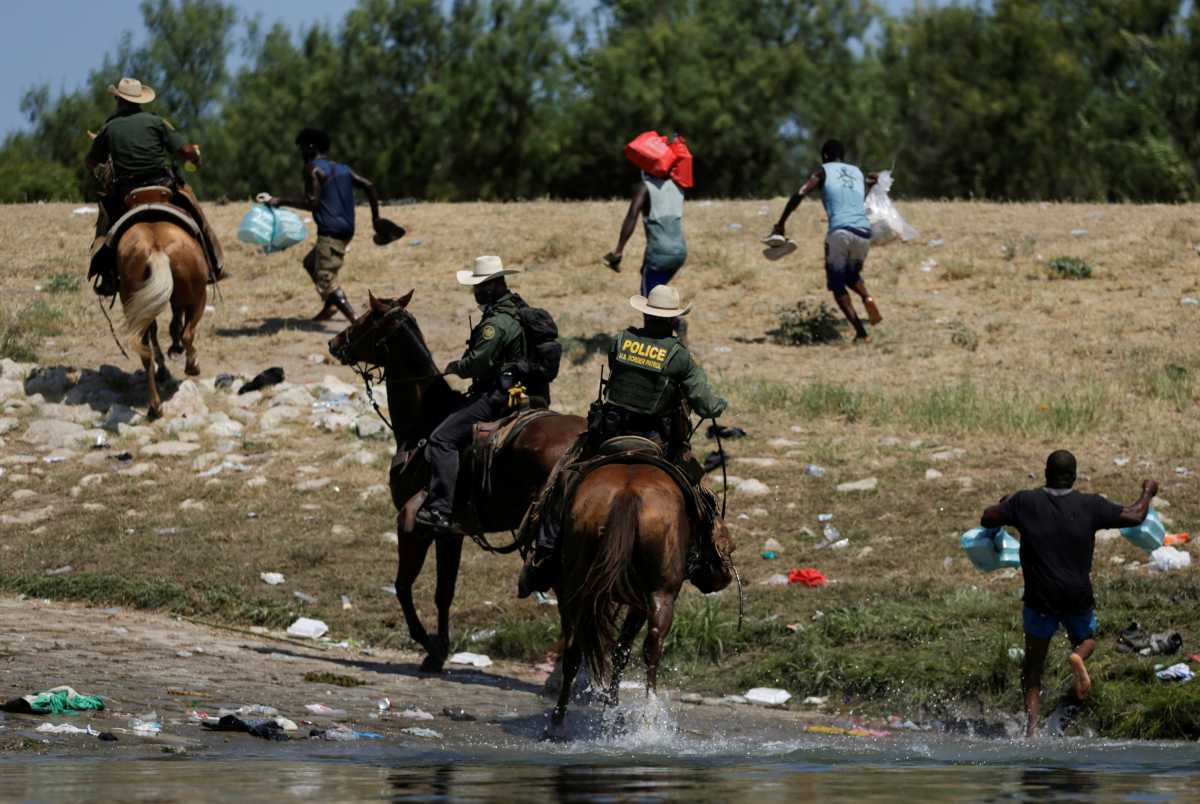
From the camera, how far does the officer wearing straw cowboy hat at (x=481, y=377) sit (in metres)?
11.0

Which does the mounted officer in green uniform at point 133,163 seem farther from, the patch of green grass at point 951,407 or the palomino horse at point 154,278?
the patch of green grass at point 951,407

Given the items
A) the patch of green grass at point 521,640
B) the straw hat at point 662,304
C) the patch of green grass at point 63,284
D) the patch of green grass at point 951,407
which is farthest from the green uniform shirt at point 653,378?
the patch of green grass at point 63,284

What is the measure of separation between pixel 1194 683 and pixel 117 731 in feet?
17.5

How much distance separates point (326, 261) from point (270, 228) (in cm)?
86

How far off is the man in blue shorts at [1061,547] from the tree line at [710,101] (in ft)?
120

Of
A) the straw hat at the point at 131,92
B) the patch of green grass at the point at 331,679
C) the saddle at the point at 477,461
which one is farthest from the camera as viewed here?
the straw hat at the point at 131,92

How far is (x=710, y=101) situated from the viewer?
167 feet

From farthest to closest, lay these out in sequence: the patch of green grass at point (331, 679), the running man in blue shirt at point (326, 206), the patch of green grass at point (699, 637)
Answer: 1. the running man in blue shirt at point (326, 206)
2. the patch of green grass at point (699, 637)
3. the patch of green grass at point (331, 679)

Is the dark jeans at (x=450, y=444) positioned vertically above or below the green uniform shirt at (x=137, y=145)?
below

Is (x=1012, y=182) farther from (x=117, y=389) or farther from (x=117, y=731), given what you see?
(x=117, y=731)

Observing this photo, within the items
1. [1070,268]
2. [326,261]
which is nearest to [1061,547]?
[326,261]

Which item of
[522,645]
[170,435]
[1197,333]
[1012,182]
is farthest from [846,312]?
[1012,182]

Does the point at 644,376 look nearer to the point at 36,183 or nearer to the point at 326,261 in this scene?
the point at 326,261

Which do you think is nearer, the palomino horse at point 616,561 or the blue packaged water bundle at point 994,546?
the palomino horse at point 616,561
